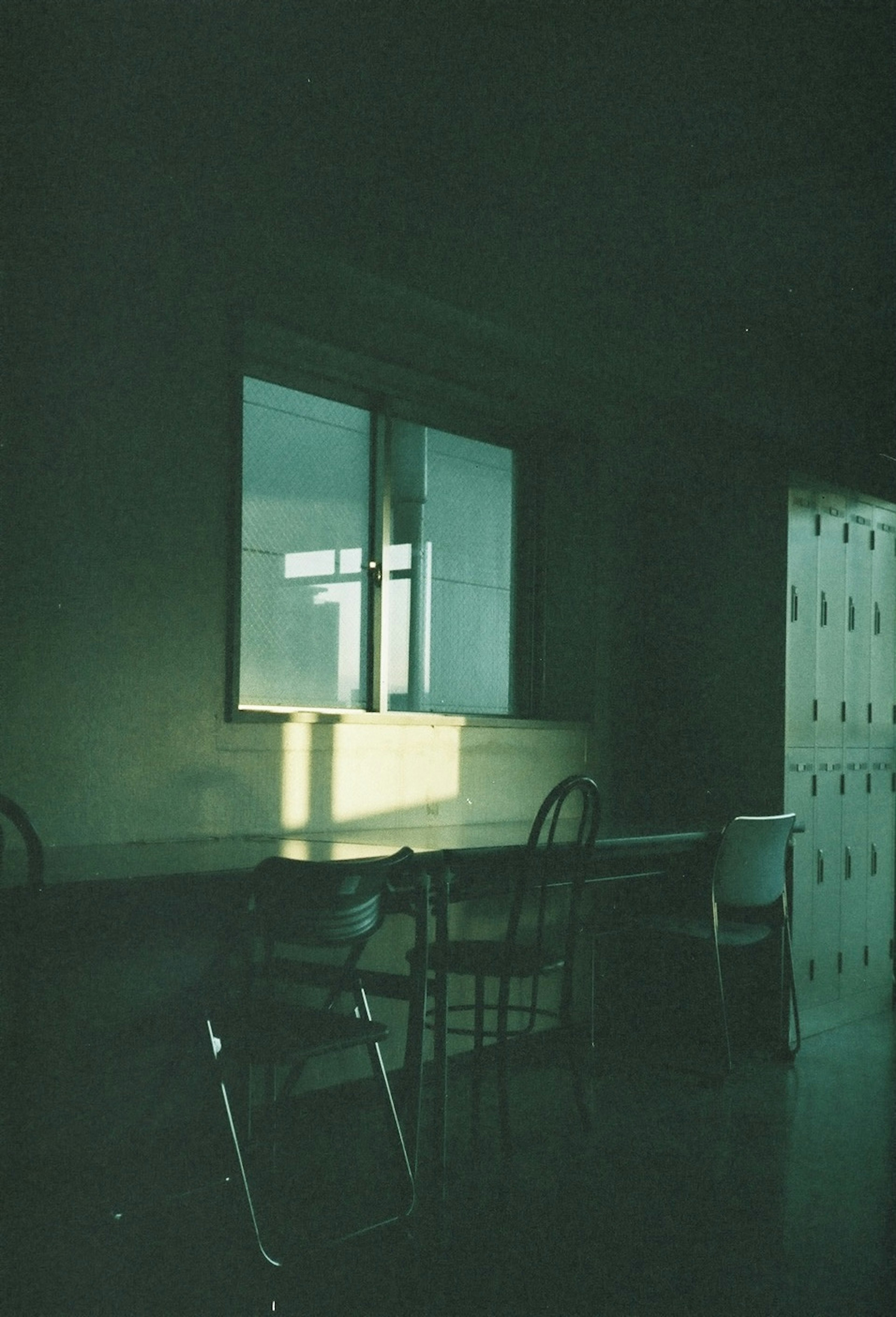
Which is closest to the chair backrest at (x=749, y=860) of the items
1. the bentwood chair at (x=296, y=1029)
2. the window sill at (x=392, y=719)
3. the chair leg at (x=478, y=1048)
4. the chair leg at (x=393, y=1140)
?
the window sill at (x=392, y=719)

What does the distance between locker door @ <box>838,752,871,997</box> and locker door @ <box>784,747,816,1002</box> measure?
11.9 inches

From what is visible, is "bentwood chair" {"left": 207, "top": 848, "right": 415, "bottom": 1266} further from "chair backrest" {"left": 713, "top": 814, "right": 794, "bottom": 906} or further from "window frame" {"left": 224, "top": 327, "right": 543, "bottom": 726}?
"chair backrest" {"left": 713, "top": 814, "right": 794, "bottom": 906}

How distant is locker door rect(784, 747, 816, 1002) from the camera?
492cm

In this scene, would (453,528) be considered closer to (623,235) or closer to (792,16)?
(623,235)

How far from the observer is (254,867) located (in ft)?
9.20

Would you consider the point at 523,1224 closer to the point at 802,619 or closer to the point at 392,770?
the point at 392,770

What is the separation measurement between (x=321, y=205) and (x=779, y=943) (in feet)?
9.89

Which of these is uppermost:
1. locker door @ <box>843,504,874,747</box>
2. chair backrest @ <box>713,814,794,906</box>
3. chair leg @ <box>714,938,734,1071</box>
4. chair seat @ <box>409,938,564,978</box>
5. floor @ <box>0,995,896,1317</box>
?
locker door @ <box>843,504,874,747</box>

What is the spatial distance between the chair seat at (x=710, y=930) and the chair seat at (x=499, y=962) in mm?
800

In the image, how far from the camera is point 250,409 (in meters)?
3.90

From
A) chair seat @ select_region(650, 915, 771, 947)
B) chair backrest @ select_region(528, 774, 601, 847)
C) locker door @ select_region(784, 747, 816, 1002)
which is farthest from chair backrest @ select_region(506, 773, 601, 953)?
locker door @ select_region(784, 747, 816, 1002)

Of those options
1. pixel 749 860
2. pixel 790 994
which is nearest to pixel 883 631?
pixel 790 994

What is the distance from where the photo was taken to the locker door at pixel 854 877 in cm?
532

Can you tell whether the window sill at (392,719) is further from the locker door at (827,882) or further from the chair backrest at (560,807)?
the locker door at (827,882)
